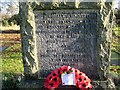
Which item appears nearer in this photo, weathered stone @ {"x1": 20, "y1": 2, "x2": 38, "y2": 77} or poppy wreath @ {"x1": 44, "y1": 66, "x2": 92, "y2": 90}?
poppy wreath @ {"x1": 44, "y1": 66, "x2": 92, "y2": 90}

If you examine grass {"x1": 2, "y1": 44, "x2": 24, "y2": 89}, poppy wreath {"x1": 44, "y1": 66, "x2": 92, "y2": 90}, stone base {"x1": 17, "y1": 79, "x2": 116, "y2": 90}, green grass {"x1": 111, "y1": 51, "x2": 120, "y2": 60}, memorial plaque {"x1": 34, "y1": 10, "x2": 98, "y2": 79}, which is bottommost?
green grass {"x1": 111, "y1": 51, "x2": 120, "y2": 60}

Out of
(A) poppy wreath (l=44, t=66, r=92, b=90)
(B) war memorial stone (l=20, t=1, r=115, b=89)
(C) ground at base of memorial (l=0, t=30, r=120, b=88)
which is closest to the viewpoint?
(A) poppy wreath (l=44, t=66, r=92, b=90)

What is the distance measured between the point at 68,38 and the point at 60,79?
2.67 feet

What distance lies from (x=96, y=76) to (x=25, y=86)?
141cm

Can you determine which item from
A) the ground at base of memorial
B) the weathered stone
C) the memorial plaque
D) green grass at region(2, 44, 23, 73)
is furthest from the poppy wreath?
green grass at region(2, 44, 23, 73)

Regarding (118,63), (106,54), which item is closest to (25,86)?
(106,54)

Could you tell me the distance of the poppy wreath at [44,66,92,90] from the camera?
6.29 metres

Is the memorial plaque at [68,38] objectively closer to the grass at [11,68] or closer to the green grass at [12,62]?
the grass at [11,68]

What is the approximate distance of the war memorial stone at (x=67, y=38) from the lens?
640 centimetres

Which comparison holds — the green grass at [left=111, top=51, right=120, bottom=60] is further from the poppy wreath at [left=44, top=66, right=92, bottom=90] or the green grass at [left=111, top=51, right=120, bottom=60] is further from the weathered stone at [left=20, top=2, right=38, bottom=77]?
the weathered stone at [left=20, top=2, right=38, bottom=77]

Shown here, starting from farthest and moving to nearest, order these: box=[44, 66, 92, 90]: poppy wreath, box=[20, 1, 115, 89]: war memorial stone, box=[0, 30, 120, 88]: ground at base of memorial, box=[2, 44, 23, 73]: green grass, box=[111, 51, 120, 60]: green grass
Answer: box=[111, 51, 120, 60]: green grass < box=[2, 44, 23, 73]: green grass < box=[0, 30, 120, 88]: ground at base of memorial < box=[20, 1, 115, 89]: war memorial stone < box=[44, 66, 92, 90]: poppy wreath

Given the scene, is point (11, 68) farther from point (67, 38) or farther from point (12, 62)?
point (67, 38)

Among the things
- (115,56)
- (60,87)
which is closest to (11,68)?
(60,87)

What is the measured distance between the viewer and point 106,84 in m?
6.51
